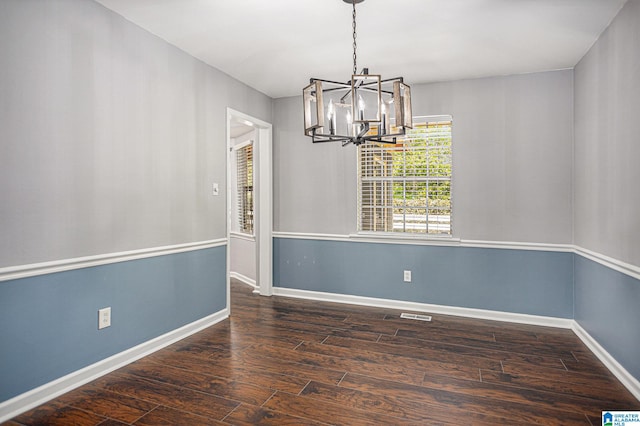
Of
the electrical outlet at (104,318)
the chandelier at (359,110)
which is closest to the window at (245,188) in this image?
the electrical outlet at (104,318)

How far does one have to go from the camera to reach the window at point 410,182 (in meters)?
4.14

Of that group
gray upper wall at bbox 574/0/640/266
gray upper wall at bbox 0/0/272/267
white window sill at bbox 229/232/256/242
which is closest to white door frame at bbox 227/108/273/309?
white window sill at bbox 229/232/256/242

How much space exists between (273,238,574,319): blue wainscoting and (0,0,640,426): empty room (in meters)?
0.02

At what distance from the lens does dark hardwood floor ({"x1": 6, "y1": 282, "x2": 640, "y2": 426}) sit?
2.16m

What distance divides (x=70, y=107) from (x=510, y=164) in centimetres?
375

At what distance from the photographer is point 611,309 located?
2.79m

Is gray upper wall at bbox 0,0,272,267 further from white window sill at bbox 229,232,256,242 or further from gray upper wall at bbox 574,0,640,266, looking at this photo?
gray upper wall at bbox 574,0,640,266

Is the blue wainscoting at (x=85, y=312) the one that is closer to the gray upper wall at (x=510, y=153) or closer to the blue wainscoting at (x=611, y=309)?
the gray upper wall at (x=510, y=153)

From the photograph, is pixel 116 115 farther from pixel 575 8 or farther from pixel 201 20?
pixel 575 8

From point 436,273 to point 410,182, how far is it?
1.02m

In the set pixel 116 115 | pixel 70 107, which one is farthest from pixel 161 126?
pixel 70 107

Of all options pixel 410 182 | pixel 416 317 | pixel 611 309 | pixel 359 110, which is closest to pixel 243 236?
pixel 410 182

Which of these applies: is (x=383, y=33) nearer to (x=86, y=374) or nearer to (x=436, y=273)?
(x=436, y=273)

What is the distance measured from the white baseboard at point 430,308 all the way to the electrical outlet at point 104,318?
7.92 feet
